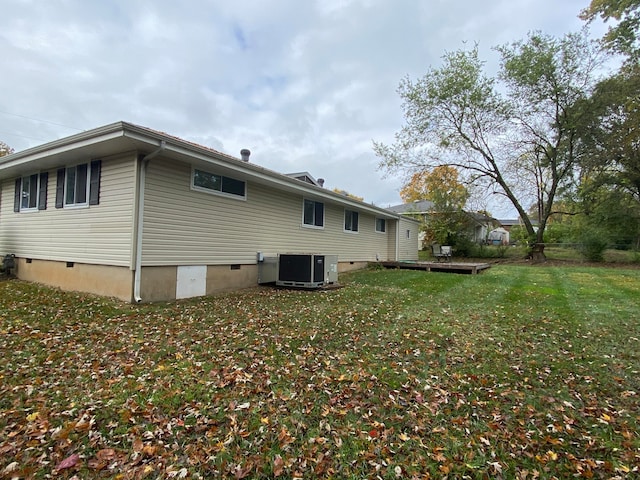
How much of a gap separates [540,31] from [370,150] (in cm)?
1005

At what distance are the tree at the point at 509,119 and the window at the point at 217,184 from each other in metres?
13.7

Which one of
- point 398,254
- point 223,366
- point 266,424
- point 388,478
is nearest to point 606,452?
point 388,478

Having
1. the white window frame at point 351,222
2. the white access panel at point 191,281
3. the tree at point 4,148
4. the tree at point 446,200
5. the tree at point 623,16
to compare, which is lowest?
the white access panel at point 191,281

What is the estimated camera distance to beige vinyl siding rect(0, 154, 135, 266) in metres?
6.31

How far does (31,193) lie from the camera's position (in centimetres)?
878

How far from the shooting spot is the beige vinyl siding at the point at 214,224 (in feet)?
21.2

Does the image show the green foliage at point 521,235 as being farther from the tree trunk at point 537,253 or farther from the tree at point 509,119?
the tree at point 509,119

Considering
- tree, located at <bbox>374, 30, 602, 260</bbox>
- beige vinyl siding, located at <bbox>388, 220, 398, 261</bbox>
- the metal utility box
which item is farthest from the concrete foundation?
tree, located at <bbox>374, 30, 602, 260</bbox>

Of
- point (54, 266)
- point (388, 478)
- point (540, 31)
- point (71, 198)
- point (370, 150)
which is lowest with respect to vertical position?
point (388, 478)

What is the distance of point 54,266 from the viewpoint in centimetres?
800

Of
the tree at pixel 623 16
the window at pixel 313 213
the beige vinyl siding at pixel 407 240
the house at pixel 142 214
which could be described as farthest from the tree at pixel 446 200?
the house at pixel 142 214

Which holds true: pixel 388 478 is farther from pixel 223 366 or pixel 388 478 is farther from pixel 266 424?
pixel 223 366

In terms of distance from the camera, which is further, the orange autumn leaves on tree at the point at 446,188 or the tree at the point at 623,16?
the orange autumn leaves on tree at the point at 446,188

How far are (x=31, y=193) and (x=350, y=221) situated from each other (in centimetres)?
1009
